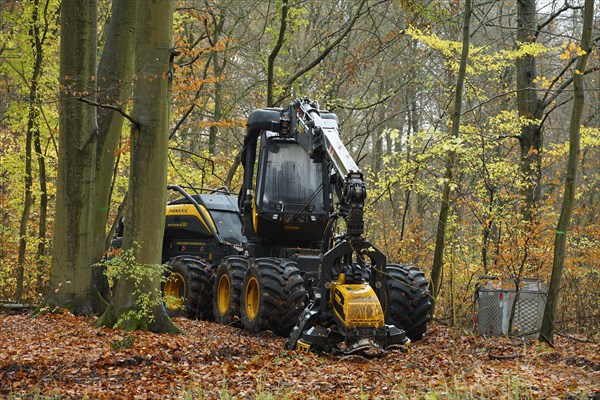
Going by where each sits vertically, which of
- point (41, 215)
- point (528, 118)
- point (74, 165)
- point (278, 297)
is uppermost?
point (528, 118)

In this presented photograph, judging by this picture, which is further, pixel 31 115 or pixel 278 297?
pixel 31 115

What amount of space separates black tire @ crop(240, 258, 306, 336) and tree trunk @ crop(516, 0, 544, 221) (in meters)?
6.96

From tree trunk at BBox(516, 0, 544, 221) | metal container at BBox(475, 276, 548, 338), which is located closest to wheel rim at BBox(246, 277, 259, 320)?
metal container at BBox(475, 276, 548, 338)

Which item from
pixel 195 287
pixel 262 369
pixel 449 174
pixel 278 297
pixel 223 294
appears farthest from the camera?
pixel 195 287

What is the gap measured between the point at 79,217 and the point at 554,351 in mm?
7580

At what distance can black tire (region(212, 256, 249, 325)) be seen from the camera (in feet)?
39.2

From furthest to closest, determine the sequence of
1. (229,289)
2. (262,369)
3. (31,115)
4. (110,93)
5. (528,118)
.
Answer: (31,115) → (528,118) → (110,93) → (229,289) → (262,369)

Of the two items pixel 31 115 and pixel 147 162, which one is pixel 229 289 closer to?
pixel 147 162

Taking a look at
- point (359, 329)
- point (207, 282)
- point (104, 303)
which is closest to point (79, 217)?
point (104, 303)

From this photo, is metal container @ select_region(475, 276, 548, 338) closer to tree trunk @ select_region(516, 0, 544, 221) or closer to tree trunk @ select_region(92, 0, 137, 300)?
tree trunk @ select_region(516, 0, 544, 221)

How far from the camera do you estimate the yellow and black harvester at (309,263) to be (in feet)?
29.9

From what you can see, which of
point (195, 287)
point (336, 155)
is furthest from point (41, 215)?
point (336, 155)

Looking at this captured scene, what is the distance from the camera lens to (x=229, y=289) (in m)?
12.5

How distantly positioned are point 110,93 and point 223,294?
13.2 ft
